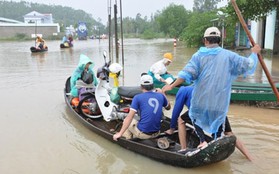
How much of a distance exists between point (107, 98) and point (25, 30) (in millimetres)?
73158

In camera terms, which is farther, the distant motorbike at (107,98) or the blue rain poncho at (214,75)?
the distant motorbike at (107,98)

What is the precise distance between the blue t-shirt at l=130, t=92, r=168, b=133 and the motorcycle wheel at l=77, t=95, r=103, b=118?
6.56ft

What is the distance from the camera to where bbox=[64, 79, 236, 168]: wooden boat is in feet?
14.4

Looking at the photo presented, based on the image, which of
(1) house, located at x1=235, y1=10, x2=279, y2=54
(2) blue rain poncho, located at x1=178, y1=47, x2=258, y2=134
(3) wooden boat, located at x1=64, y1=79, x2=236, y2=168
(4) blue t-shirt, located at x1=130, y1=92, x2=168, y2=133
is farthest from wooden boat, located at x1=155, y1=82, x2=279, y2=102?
(1) house, located at x1=235, y1=10, x2=279, y2=54

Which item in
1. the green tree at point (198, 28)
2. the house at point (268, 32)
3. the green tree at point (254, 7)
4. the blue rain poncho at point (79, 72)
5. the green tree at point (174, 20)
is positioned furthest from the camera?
the green tree at point (174, 20)

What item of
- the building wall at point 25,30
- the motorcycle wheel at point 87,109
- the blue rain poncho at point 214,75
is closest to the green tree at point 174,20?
the building wall at point 25,30

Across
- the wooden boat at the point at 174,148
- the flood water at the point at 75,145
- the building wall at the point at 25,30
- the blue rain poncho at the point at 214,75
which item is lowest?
the flood water at the point at 75,145

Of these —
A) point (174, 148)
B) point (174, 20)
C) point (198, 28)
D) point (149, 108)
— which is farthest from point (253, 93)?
point (174, 20)

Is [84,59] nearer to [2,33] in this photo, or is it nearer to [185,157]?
[185,157]

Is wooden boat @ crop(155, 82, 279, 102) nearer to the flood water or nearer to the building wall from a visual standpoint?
the flood water

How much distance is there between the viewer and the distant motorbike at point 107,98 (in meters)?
6.29

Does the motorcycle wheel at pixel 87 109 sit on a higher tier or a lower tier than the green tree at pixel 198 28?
lower

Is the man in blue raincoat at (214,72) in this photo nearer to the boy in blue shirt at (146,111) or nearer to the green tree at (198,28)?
the boy in blue shirt at (146,111)

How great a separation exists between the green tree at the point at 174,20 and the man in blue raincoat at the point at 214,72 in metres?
50.3
